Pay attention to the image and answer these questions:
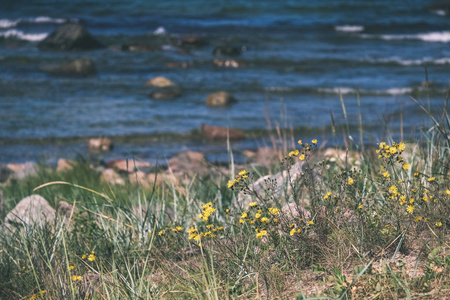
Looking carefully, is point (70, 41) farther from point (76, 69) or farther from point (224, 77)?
point (224, 77)

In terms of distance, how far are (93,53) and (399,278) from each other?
48.0 ft

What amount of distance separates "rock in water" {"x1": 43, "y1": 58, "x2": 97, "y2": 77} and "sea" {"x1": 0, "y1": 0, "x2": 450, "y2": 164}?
10.9 inches

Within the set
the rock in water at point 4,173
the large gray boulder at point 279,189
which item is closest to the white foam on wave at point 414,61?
the rock in water at point 4,173

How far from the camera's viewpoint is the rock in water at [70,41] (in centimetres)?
1648

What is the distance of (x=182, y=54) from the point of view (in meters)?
15.6

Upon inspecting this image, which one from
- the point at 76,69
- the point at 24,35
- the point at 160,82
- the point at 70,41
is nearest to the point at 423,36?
the point at 70,41

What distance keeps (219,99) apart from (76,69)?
13.7 ft

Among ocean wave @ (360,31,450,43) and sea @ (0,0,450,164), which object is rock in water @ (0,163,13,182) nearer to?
sea @ (0,0,450,164)

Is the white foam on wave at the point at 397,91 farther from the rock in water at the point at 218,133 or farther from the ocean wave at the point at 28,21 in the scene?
the ocean wave at the point at 28,21

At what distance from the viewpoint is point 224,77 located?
12.6 meters

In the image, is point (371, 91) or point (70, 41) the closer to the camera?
point (371, 91)

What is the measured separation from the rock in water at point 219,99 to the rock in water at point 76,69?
371cm

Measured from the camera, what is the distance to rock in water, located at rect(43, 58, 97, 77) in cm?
1263

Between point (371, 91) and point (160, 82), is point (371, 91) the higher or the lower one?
the lower one
